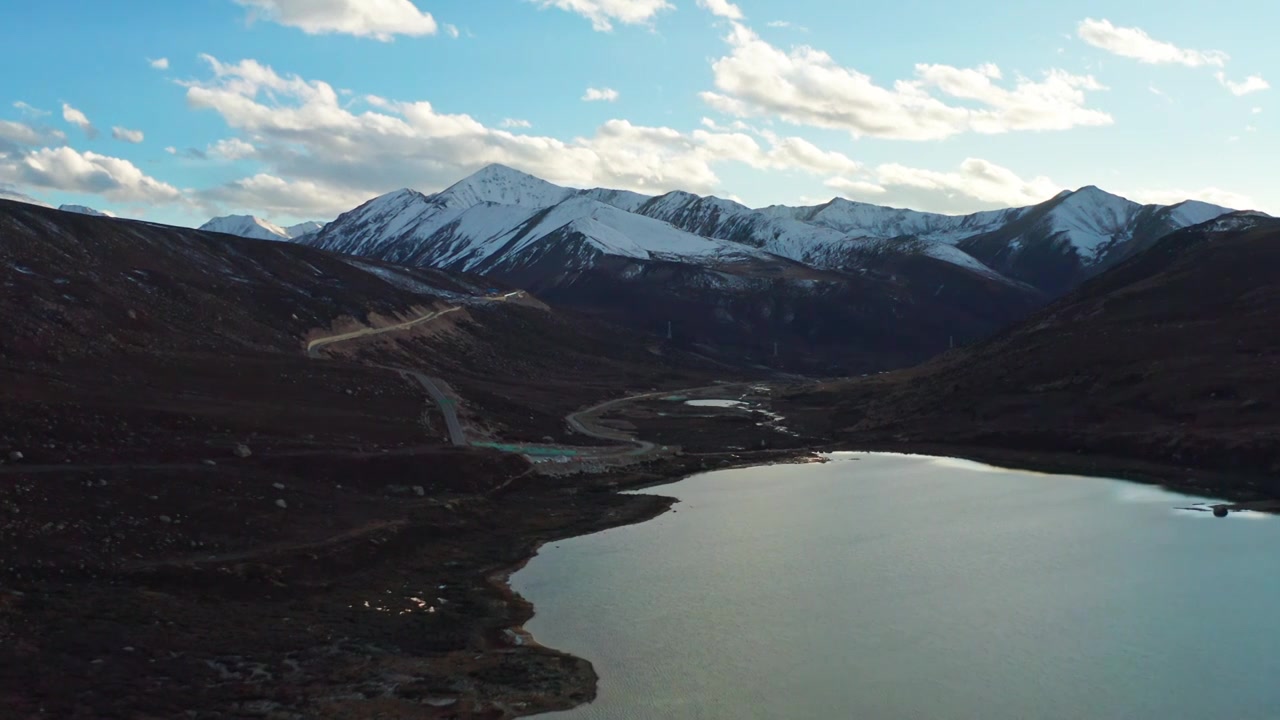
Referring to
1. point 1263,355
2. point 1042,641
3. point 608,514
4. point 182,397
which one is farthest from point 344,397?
point 1263,355

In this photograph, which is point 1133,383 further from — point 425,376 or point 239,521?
point 239,521

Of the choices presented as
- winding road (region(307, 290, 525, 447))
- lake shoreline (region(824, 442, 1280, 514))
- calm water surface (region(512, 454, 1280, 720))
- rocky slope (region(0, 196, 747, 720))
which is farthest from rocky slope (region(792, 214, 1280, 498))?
winding road (region(307, 290, 525, 447))

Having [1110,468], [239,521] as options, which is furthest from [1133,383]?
[239,521]

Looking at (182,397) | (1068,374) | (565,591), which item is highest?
(1068,374)

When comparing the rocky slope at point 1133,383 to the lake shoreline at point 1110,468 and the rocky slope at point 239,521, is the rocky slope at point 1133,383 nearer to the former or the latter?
the lake shoreline at point 1110,468

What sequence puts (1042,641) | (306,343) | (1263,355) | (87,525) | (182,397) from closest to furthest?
(1042,641), (87,525), (182,397), (1263,355), (306,343)

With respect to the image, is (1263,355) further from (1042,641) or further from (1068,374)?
(1042,641)
